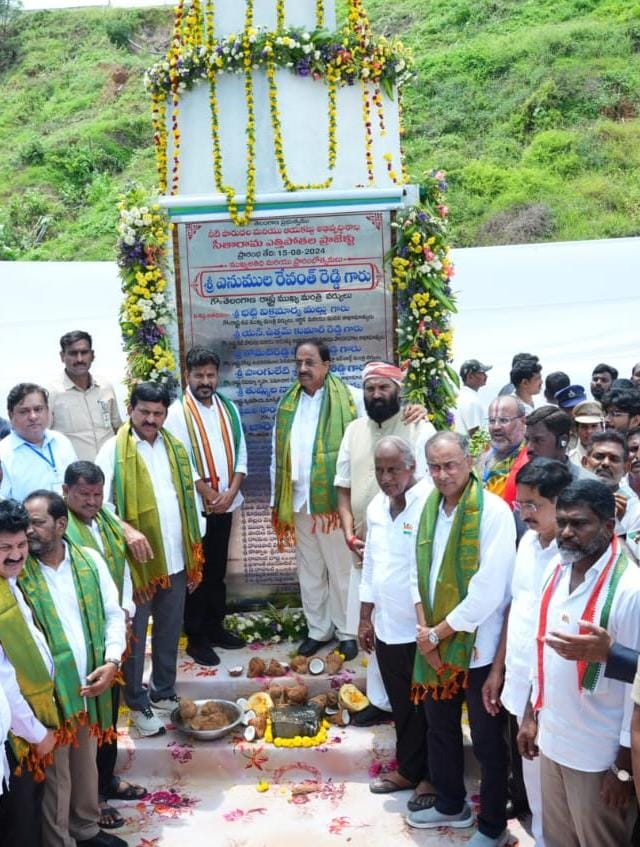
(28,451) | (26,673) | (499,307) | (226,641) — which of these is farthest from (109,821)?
(499,307)

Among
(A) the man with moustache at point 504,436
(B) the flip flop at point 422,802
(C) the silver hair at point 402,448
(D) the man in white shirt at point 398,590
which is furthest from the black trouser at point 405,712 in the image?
(A) the man with moustache at point 504,436

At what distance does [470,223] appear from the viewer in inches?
903

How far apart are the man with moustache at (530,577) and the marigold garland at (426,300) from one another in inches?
101

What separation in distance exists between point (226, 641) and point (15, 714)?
8.44 feet

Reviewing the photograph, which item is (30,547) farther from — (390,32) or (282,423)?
(390,32)

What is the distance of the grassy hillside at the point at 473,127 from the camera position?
23.1 metres

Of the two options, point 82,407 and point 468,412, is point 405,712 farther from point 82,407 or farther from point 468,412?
point 468,412

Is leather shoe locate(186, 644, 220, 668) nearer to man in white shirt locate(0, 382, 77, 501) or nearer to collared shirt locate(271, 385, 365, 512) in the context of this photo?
collared shirt locate(271, 385, 365, 512)

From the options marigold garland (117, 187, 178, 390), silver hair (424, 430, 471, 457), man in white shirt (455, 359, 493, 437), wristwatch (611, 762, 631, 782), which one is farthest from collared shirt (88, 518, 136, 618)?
man in white shirt (455, 359, 493, 437)

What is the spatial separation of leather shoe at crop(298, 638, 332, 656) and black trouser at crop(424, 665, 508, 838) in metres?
1.65

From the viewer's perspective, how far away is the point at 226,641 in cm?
617

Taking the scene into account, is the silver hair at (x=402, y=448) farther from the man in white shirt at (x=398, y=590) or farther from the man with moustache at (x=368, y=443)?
the man with moustache at (x=368, y=443)

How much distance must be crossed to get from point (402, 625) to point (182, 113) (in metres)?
3.91

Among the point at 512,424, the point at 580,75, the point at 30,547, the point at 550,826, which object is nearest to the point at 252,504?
the point at 512,424
